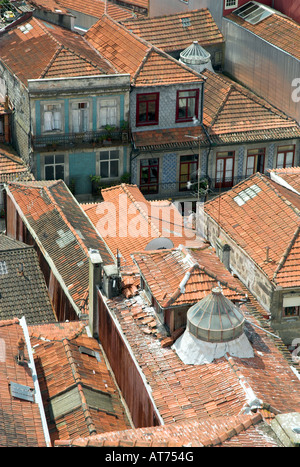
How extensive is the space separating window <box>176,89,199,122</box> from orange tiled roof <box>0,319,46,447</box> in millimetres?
28035

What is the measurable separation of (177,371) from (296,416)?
781 cm

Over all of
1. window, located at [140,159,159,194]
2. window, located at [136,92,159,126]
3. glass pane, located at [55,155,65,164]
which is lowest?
window, located at [140,159,159,194]

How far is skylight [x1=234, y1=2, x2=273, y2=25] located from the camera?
235 feet

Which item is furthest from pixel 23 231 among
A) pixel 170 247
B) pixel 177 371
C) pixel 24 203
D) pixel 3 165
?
pixel 177 371

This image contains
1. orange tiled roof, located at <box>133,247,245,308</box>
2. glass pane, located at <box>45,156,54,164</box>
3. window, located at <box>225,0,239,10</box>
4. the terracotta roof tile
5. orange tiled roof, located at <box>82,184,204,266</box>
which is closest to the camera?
orange tiled roof, located at <box>133,247,245,308</box>

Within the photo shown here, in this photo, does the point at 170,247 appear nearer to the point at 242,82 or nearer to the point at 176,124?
the point at 176,124

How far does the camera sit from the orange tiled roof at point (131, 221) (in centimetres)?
5144

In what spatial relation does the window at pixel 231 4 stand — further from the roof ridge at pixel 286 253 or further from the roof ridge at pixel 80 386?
the roof ridge at pixel 80 386

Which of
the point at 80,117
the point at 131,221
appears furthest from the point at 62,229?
the point at 80,117

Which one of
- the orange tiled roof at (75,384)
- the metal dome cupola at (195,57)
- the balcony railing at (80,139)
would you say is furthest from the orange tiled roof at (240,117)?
the orange tiled roof at (75,384)

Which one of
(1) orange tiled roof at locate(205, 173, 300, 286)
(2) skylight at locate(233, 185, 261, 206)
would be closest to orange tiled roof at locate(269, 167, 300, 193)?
(1) orange tiled roof at locate(205, 173, 300, 286)

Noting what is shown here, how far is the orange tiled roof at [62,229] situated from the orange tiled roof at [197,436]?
15.3m

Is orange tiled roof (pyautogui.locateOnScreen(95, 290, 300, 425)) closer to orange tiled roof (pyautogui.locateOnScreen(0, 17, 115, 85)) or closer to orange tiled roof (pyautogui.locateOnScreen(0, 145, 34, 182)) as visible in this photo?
orange tiled roof (pyautogui.locateOnScreen(0, 145, 34, 182))

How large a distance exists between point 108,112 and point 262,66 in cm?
1420
